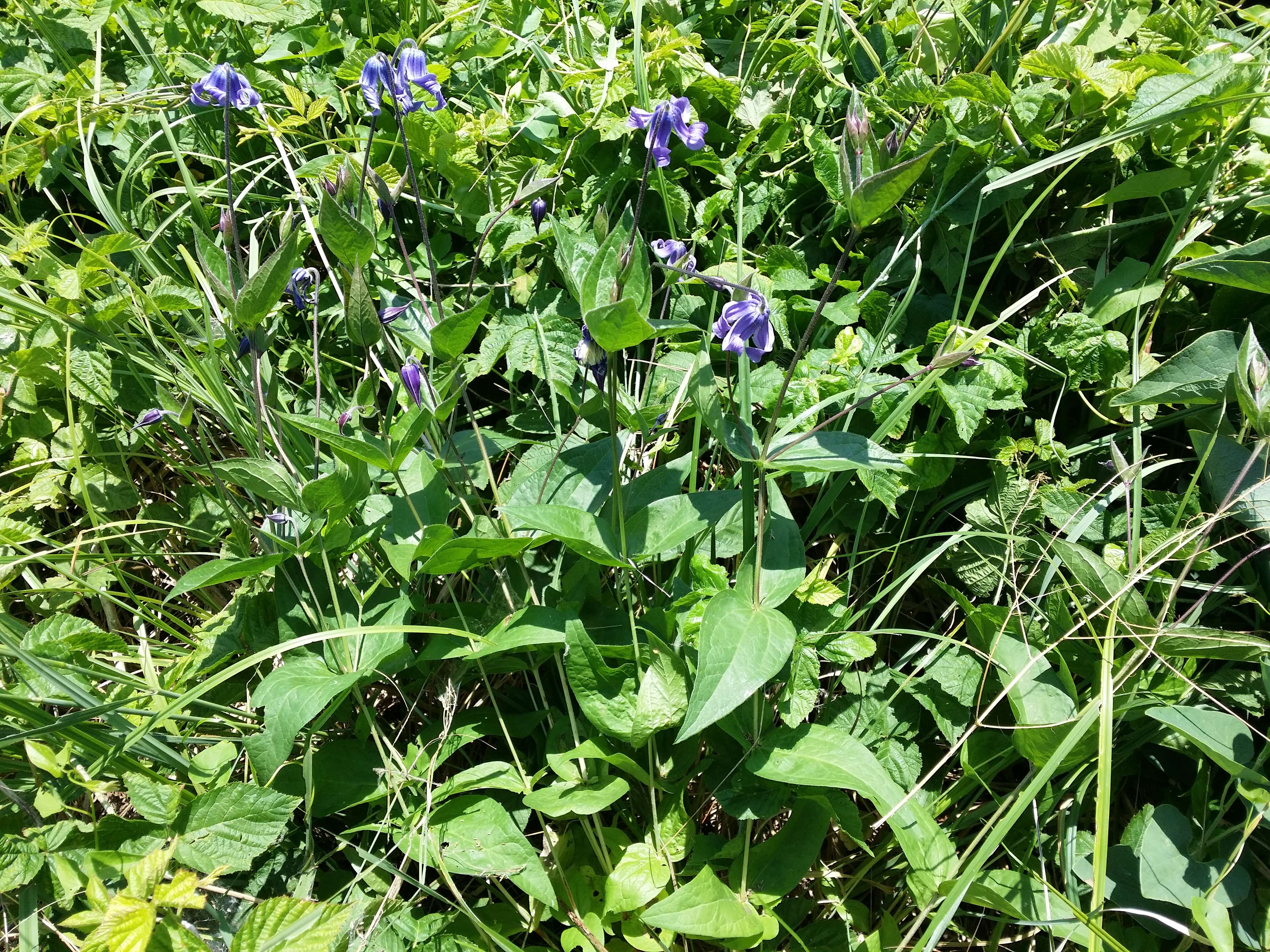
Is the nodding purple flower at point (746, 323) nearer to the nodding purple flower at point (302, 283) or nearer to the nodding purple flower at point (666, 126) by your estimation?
the nodding purple flower at point (666, 126)

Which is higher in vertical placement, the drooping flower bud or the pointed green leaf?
the drooping flower bud

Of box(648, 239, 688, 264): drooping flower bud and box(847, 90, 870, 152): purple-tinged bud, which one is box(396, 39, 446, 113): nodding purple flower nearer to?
box(648, 239, 688, 264): drooping flower bud

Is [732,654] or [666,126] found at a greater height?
[666,126]

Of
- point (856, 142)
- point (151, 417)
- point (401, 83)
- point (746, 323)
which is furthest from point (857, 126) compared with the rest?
point (151, 417)

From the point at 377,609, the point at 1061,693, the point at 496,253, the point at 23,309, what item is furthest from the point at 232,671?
the point at 1061,693

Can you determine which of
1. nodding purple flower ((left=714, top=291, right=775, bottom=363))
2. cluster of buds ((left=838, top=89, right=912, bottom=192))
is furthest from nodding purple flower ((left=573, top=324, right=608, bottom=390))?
→ cluster of buds ((left=838, top=89, right=912, bottom=192))

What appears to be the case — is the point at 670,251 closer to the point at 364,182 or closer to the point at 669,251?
the point at 669,251

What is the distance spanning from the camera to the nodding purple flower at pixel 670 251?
6.16 ft

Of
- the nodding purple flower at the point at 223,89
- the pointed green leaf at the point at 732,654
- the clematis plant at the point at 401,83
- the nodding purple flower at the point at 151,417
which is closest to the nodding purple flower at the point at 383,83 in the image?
the clematis plant at the point at 401,83

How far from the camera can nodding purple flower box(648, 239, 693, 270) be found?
1.88 m

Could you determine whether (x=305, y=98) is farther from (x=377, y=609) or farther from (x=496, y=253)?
(x=377, y=609)

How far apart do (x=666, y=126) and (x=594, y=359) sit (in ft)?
2.10

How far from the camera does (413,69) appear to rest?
6.09 feet

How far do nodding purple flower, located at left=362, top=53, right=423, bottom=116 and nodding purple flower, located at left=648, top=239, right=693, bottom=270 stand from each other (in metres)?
0.66
